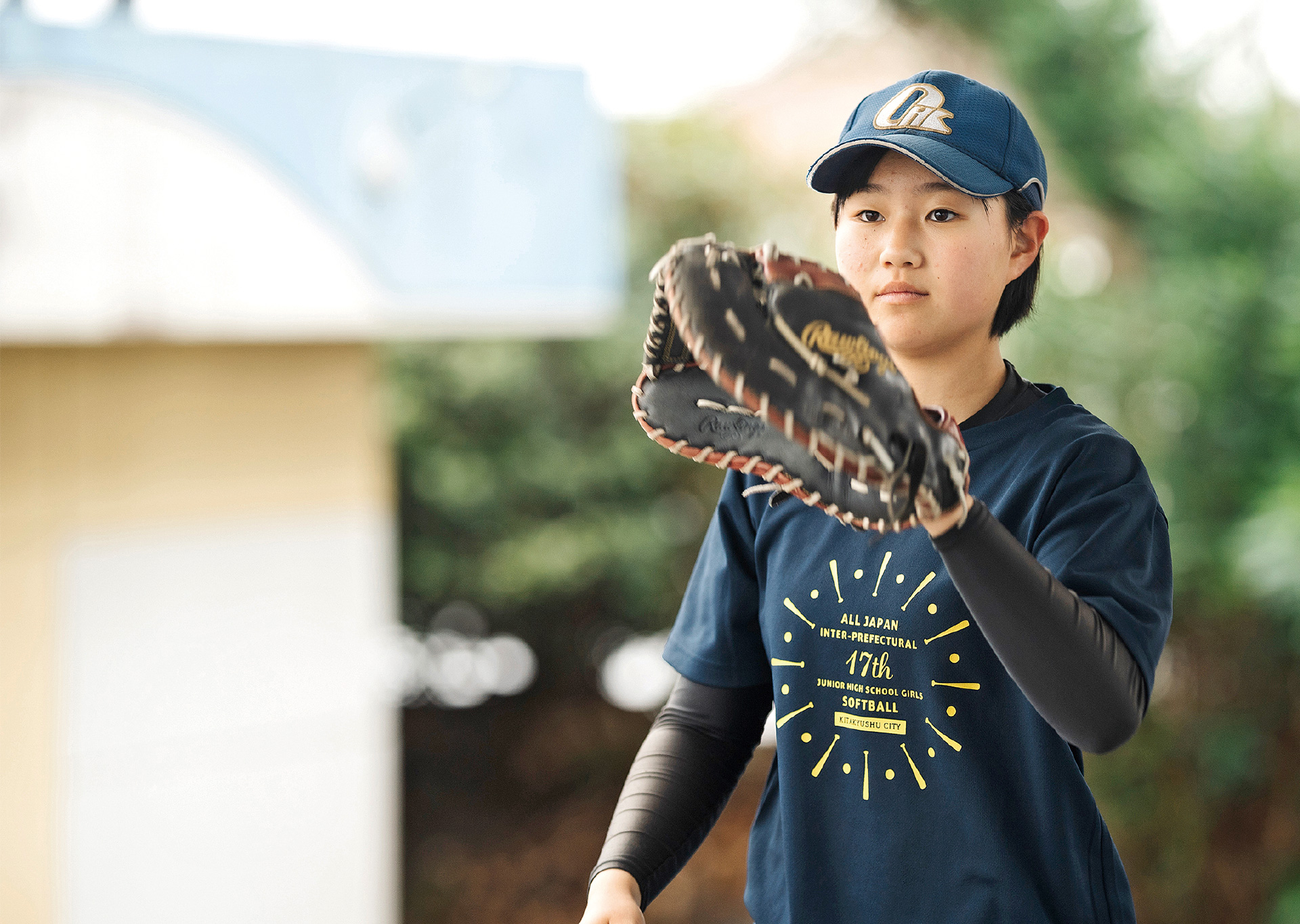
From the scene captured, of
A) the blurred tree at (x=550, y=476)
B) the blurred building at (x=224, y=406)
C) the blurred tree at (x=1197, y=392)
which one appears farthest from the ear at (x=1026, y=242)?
the blurred tree at (x=550, y=476)

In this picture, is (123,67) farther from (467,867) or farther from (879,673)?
(467,867)

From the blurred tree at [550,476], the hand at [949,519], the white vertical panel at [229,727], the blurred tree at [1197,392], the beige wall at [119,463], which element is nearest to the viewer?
the hand at [949,519]

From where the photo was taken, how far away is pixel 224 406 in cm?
392

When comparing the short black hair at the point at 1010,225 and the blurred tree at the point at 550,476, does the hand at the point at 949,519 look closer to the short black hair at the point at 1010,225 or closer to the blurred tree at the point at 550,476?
the short black hair at the point at 1010,225

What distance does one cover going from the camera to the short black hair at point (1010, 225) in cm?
100

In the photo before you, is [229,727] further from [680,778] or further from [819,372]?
[819,372]

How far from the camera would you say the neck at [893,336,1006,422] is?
1030mm

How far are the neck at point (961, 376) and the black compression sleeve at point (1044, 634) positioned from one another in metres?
0.24

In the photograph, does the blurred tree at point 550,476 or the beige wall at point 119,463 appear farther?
the blurred tree at point 550,476

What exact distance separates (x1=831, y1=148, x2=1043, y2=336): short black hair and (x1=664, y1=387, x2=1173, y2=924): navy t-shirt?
0.08 metres

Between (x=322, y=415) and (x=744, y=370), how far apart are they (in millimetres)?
3536

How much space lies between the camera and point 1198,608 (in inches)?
169

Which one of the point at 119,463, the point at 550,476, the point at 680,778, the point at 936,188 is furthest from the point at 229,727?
the point at 936,188

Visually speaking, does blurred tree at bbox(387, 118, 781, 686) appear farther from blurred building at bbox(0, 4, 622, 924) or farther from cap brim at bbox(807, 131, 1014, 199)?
cap brim at bbox(807, 131, 1014, 199)
